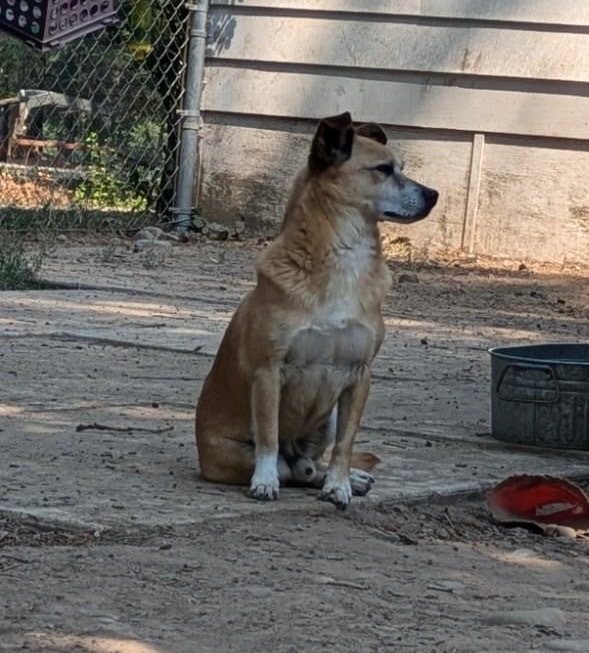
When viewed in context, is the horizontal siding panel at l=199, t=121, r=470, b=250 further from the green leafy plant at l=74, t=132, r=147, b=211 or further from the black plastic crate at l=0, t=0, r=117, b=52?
the black plastic crate at l=0, t=0, r=117, b=52

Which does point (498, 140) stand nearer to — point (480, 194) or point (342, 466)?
point (480, 194)

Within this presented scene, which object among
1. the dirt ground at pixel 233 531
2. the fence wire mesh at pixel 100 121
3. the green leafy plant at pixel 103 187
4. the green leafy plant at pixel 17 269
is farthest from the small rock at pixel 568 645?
the green leafy plant at pixel 103 187

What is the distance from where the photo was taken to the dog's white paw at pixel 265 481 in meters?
4.66

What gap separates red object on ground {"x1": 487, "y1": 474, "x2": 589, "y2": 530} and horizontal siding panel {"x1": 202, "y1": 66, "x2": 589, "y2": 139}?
642cm

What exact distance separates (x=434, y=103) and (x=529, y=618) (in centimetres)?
812

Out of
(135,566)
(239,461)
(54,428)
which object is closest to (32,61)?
(54,428)

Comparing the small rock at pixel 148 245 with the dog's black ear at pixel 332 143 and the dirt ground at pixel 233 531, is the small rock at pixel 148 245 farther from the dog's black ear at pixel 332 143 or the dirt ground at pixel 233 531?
the dog's black ear at pixel 332 143

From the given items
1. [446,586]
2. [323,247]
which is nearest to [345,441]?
[323,247]

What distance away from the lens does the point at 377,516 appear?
15.2ft

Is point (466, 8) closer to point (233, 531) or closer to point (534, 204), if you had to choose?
point (534, 204)

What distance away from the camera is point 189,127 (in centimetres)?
1234

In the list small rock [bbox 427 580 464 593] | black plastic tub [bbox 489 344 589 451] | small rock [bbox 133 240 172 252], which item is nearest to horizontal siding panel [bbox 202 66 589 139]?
small rock [bbox 133 240 172 252]

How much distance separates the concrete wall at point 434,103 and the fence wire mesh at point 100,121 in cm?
35

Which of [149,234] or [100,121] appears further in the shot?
[100,121]
